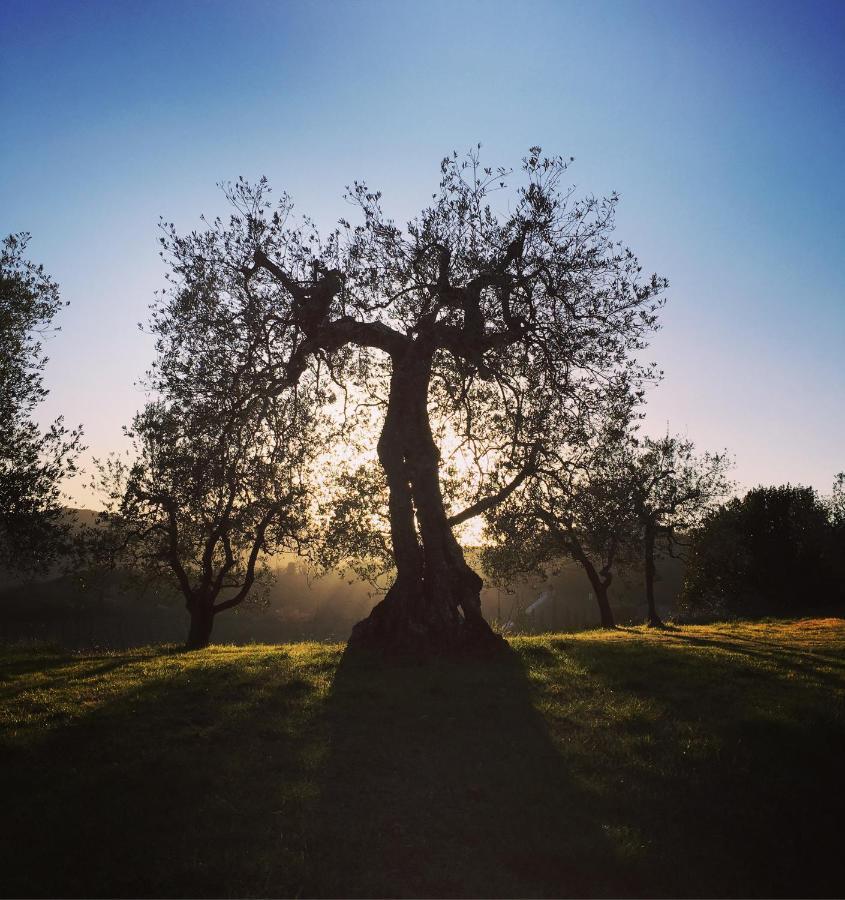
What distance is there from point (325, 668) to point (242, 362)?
9679 millimetres

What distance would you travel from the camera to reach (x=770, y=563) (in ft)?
209

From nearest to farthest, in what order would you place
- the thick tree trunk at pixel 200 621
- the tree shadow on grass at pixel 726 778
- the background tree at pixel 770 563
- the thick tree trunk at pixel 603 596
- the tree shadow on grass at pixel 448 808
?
the tree shadow on grass at pixel 448 808 → the tree shadow on grass at pixel 726 778 → the thick tree trunk at pixel 200 621 → the thick tree trunk at pixel 603 596 → the background tree at pixel 770 563

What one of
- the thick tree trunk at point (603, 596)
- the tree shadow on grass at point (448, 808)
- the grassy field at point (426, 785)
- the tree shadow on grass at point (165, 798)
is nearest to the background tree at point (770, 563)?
the thick tree trunk at point (603, 596)

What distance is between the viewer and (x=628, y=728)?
1195cm

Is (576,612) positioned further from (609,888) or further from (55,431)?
(609,888)

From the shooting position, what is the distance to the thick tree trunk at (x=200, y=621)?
31697 mm

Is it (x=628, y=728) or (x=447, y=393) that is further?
(x=447, y=393)

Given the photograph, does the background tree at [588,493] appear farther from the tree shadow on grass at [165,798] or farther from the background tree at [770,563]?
the background tree at [770,563]

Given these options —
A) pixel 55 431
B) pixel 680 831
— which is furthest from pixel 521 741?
pixel 55 431

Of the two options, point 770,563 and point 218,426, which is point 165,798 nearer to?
point 218,426

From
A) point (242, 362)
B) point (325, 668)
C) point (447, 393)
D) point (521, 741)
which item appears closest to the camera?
point (521, 741)

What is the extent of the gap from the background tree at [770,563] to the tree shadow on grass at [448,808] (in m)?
54.5

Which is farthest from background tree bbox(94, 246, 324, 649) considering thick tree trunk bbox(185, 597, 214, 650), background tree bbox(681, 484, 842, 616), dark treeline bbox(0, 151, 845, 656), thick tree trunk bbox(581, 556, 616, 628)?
background tree bbox(681, 484, 842, 616)

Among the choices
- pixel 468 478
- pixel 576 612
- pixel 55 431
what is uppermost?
pixel 55 431
